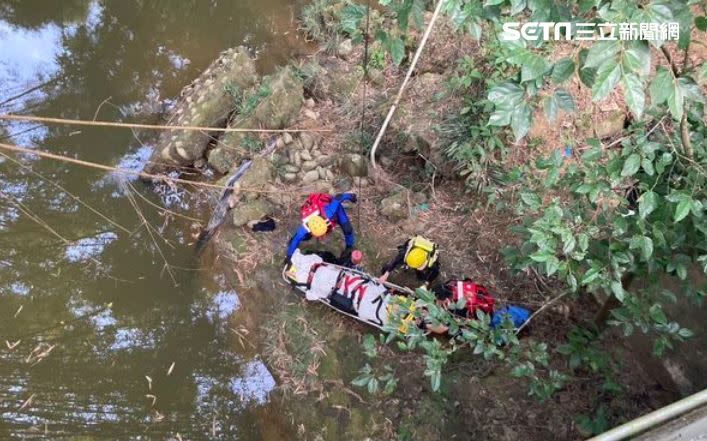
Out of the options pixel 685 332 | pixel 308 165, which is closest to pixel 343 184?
pixel 308 165

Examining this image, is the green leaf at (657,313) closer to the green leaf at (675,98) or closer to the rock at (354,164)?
the green leaf at (675,98)

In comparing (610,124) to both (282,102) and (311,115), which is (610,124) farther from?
(282,102)

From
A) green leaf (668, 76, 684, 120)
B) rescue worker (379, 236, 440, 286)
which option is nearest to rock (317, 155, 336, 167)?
rescue worker (379, 236, 440, 286)

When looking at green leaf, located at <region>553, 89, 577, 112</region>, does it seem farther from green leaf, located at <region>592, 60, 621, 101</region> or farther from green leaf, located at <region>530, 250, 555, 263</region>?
green leaf, located at <region>530, 250, 555, 263</region>

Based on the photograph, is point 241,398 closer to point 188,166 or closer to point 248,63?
point 188,166

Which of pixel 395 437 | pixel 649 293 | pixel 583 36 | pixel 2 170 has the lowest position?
pixel 395 437

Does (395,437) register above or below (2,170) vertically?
below

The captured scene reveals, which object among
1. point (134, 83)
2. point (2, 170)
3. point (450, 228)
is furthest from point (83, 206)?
point (450, 228)
